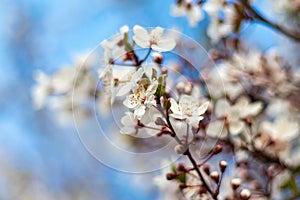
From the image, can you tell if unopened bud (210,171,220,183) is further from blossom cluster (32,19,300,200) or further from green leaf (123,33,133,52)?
green leaf (123,33,133,52)

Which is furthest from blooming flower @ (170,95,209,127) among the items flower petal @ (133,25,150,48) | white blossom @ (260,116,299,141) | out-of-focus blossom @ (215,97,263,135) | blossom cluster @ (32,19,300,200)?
white blossom @ (260,116,299,141)

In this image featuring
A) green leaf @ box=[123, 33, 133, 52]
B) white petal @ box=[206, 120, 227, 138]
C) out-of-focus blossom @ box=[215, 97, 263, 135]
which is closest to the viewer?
green leaf @ box=[123, 33, 133, 52]

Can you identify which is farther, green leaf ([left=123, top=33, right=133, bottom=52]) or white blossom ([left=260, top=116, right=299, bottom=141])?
white blossom ([left=260, top=116, right=299, bottom=141])

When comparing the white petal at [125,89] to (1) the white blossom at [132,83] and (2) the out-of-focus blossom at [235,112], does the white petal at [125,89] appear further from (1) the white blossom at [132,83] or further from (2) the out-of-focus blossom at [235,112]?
(2) the out-of-focus blossom at [235,112]

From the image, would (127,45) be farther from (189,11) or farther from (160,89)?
(189,11)

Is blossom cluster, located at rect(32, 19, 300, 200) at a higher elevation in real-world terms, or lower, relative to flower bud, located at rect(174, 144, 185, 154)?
higher

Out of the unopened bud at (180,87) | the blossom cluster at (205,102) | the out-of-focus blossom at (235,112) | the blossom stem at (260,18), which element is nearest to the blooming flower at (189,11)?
the blossom cluster at (205,102)
